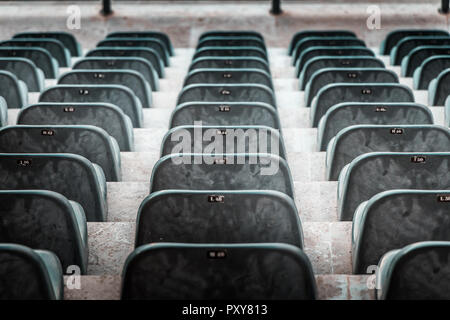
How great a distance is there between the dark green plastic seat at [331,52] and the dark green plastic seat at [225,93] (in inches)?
Result: 61.3

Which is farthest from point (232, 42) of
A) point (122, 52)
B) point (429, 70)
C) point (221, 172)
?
point (221, 172)

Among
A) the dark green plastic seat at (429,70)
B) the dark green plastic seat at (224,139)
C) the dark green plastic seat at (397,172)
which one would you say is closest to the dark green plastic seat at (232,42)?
the dark green plastic seat at (429,70)

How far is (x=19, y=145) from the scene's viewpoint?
3.16 meters

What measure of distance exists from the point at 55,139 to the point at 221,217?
1.19 meters

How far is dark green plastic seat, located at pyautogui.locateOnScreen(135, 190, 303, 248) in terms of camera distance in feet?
7.60

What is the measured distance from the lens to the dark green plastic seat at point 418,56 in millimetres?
5459

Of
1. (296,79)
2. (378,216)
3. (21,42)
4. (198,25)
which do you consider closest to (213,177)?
(378,216)

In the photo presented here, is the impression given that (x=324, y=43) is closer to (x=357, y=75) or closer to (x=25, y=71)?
(x=357, y=75)

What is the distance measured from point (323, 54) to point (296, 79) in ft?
1.00

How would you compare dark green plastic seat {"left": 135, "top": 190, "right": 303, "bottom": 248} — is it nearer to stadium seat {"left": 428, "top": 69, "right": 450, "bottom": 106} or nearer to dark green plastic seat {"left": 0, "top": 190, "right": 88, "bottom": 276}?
dark green plastic seat {"left": 0, "top": 190, "right": 88, "bottom": 276}

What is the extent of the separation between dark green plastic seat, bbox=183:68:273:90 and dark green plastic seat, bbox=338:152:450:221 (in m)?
1.81

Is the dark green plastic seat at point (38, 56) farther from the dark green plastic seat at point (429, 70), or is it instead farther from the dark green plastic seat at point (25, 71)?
the dark green plastic seat at point (429, 70)

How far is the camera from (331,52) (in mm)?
5617
